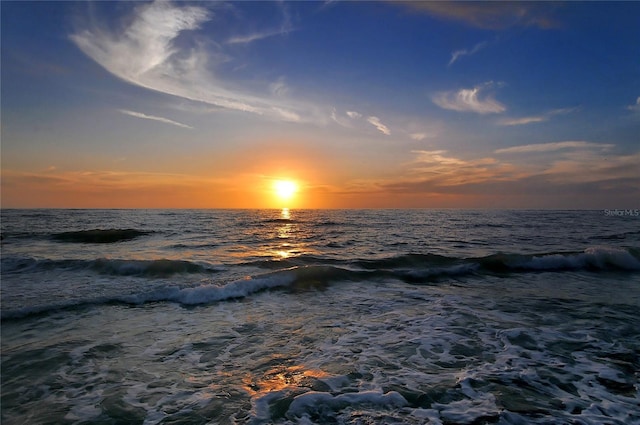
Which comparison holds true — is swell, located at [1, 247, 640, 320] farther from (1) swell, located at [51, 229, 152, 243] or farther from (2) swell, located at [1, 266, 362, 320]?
(1) swell, located at [51, 229, 152, 243]

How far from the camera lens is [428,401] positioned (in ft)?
16.5

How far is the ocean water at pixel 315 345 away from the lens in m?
4.90

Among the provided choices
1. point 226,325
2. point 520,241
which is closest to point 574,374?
point 226,325

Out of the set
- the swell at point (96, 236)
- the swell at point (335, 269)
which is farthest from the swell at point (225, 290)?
the swell at point (96, 236)

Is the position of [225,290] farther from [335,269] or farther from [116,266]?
[116,266]

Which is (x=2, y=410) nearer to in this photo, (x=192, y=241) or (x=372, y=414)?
(x=372, y=414)

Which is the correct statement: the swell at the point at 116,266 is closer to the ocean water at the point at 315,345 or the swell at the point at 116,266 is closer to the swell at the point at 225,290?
the ocean water at the point at 315,345

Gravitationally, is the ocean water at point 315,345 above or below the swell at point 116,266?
below

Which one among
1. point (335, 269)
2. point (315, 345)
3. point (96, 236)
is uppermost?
point (96, 236)

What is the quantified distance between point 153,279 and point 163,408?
9.96 metres

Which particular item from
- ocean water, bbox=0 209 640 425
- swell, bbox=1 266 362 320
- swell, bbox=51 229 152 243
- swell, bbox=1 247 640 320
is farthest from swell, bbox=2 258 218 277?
swell, bbox=51 229 152 243

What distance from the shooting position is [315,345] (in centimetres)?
725

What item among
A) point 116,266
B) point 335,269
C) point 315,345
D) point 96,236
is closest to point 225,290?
point 335,269

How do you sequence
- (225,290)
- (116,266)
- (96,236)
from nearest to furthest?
(225,290)
(116,266)
(96,236)
